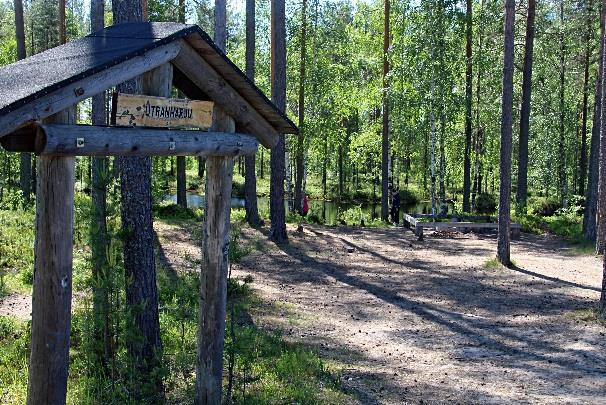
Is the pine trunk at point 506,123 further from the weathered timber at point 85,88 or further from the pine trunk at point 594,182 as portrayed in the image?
the weathered timber at point 85,88

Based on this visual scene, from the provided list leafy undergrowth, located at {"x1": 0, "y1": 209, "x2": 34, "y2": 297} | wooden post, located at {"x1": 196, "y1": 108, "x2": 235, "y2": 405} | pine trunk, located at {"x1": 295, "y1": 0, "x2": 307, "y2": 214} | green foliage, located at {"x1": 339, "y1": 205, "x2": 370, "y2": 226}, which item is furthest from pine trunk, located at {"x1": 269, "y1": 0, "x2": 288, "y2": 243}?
wooden post, located at {"x1": 196, "y1": 108, "x2": 235, "y2": 405}

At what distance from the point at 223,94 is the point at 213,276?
1.82m

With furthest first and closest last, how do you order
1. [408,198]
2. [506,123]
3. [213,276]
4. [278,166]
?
[408,198] < [278,166] < [506,123] < [213,276]

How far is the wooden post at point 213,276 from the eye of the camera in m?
6.33

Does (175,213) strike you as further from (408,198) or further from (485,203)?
(408,198)

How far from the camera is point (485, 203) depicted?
3681 cm

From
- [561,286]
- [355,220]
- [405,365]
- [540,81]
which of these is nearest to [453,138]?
[540,81]

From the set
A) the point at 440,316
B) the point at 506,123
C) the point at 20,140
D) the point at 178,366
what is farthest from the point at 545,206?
the point at 20,140

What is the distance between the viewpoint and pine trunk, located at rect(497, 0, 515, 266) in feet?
48.6

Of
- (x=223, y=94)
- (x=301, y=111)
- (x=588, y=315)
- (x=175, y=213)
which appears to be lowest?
(x=588, y=315)

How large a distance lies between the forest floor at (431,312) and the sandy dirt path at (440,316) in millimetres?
24

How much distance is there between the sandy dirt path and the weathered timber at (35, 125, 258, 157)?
3.51 m

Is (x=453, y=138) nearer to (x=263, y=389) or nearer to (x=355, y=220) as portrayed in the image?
(x=355, y=220)

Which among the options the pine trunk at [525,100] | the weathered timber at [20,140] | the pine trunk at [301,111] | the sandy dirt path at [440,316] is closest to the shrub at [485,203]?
the pine trunk at [525,100]
